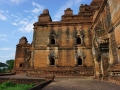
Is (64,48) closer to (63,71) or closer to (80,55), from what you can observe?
(80,55)

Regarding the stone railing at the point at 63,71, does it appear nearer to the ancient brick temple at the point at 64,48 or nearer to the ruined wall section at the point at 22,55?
the ancient brick temple at the point at 64,48

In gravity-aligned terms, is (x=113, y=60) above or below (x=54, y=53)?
below

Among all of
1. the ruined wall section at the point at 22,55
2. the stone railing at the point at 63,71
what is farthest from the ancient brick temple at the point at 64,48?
the ruined wall section at the point at 22,55

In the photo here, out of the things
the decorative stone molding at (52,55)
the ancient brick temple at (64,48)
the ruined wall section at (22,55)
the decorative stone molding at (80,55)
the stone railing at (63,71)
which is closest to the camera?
the stone railing at (63,71)

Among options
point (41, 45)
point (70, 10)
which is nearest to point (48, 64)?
point (41, 45)

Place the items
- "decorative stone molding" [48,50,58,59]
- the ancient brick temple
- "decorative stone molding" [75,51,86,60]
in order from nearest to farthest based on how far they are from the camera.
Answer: the ancient brick temple → "decorative stone molding" [75,51,86,60] → "decorative stone molding" [48,50,58,59]

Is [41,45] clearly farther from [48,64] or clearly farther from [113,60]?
[113,60]

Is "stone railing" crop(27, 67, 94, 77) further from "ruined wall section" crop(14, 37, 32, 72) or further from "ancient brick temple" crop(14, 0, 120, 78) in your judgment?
"ruined wall section" crop(14, 37, 32, 72)

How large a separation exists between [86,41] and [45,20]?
661 centimetres

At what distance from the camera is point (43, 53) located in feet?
52.6

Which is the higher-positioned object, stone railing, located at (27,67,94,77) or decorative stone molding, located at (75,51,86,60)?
decorative stone molding, located at (75,51,86,60)

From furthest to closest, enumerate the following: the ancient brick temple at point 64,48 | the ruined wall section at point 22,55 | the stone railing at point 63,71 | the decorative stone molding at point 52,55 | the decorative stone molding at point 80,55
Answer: the ruined wall section at point 22,55 < the decorative stone molding at point 52,55 < the decorative stone molding at point 80,55 < the ancient brick temple at point 64,48 < the stone railing at point 63,71

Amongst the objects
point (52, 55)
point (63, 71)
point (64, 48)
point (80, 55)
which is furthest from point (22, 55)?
point (80, 55)

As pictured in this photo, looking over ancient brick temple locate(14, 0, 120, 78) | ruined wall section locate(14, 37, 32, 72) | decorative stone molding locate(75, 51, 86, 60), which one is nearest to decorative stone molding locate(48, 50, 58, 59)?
ancient brick temple locate(14, 0, 120, 78)
